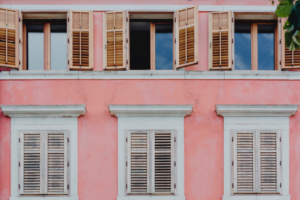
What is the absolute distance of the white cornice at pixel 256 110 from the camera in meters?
7.01

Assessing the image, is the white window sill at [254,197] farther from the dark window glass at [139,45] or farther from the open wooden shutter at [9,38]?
the open wooden shutter at [9,38]

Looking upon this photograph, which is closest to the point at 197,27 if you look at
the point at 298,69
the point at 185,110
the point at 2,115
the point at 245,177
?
the point at 185,110

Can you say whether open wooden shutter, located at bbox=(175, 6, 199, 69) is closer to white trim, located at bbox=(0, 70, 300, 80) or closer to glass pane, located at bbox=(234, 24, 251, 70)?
white trim, located at bbox=(0, 70, 300, 80)

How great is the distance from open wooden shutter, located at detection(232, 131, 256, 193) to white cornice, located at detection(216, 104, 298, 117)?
0.43m

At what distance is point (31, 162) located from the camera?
23.2 feet

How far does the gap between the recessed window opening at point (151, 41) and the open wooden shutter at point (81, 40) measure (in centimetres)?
101

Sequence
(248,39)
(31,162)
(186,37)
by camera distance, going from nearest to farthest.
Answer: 1. (31,162)
2. (186,37)
3. (248,39)

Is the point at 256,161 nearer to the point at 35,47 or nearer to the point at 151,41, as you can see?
the point at 151,41

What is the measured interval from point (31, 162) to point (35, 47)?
2.76 metres

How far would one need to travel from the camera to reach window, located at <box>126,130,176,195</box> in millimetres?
7062

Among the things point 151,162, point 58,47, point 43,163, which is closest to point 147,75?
point 151,162

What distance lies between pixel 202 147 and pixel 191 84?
146 cm

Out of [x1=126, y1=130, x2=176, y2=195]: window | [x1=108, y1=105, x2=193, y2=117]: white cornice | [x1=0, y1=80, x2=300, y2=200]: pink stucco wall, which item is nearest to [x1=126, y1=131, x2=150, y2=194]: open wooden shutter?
[x1=126, y1=130, x2=176, y2=195]: window

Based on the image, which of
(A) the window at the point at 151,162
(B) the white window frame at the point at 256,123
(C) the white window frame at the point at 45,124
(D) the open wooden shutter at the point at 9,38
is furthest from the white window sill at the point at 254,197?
(D) the open wooden shutter at the point at 9,38
